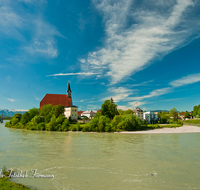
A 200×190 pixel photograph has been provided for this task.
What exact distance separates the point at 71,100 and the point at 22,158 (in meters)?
69.4

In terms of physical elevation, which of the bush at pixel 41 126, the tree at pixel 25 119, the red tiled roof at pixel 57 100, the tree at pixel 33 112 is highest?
the red tiled roof at pixel 57 100

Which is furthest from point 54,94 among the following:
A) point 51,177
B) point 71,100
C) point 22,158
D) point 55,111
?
point 51,177

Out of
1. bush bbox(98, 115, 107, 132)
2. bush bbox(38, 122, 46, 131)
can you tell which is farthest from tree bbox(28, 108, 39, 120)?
bush bbox(98, 115, 107, 132)

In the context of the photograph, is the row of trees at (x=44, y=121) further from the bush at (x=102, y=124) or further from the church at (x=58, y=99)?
the church at (x=58, y=99)

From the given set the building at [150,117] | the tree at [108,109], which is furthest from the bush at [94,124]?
the building at [150,117]

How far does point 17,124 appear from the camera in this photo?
58.5 metres

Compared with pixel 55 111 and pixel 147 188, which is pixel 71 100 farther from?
pixel 147 188

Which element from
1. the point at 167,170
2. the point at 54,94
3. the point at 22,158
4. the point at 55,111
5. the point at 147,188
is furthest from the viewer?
the point at 54,94

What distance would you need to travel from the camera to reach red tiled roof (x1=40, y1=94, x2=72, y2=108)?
254 ft

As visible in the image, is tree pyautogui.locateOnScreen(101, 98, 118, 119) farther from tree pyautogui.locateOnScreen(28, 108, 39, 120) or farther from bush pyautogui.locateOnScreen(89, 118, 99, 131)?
tree pyautogui.locateOnScreen(28, 108, 39, 120)

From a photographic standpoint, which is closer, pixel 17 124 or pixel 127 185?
pixel 127 185

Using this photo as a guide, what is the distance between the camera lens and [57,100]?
7900 cm

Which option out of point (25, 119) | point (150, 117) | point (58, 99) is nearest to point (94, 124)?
point (25, 119)

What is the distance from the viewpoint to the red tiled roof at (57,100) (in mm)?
77463
